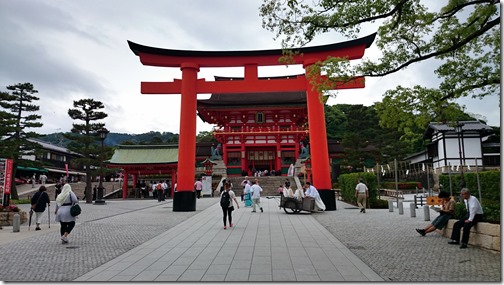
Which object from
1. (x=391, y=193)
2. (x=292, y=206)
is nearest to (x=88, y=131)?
(x=292, y=206)

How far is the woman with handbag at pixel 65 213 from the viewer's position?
8469 millimetres

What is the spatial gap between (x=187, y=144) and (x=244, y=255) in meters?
10.2

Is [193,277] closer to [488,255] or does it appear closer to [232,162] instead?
[488,255]

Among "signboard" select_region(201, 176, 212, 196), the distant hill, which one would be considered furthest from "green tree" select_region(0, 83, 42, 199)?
"signboard" select_region(201, 176, 212, 196)

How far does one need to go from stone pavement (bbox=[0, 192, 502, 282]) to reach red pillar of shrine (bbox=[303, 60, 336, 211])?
197 inches

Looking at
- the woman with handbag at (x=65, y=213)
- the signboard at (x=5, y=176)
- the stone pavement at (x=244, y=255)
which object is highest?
the signboard at (x=5, y=176)

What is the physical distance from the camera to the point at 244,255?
22.6 ft

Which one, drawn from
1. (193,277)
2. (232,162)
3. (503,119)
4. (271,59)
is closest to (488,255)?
(503,119)

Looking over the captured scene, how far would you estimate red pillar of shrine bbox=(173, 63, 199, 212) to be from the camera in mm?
16344

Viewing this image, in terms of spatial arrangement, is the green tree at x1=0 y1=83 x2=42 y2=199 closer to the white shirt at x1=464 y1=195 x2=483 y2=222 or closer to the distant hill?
the distant hill

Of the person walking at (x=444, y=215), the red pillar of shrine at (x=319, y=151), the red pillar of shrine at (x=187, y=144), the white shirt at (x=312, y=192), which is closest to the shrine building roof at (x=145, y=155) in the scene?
the red pillar of shrine at (x=187, y=144)

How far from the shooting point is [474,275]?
17.8 ft

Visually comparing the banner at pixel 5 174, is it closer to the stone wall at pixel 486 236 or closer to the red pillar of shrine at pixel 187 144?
the red pillar of shrine at pixel 187 144

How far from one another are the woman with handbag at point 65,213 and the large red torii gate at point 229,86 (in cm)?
768
